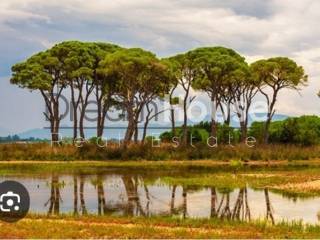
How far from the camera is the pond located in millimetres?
24656

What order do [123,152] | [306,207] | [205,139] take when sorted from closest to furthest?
[306,207] → [123,152] → [205,139]

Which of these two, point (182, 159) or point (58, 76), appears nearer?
point (182, 159)

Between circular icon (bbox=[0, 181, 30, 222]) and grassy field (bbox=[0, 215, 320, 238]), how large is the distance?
2.08 ft

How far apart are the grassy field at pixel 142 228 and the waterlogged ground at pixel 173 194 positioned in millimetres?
2020

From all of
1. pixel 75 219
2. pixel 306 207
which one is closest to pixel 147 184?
pixel 306 207

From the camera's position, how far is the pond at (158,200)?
2466 centimetres

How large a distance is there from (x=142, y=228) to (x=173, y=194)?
1272 centimetres

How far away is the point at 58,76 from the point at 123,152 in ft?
51.0

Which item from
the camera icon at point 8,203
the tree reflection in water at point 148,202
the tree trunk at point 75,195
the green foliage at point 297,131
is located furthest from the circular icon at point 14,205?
the green foliage at point 297,131

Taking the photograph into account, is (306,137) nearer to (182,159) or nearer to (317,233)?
(182,159)

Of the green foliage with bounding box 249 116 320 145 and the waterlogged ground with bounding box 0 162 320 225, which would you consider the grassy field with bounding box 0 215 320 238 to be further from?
the green foliage with bounding box 249 116 320 145

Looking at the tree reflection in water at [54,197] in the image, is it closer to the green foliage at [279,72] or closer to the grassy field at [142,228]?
the grassy field at [142,228]

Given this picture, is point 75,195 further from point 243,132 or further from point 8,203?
point 243,132

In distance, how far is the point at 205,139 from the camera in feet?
253
